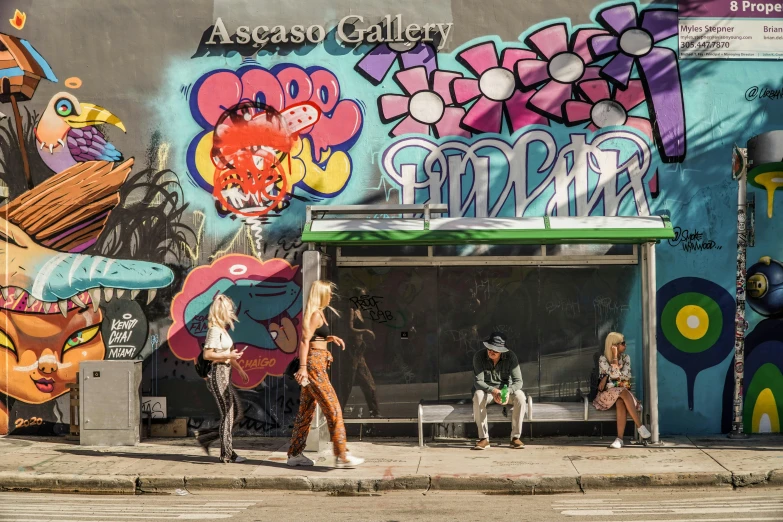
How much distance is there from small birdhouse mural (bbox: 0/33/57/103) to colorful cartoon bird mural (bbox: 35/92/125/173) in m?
0.35

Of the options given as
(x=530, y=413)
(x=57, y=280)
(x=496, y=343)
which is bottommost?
(x=530, y=413)

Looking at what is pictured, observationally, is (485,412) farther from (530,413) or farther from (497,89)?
(497,89)

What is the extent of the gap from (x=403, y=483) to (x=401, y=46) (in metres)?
5.52

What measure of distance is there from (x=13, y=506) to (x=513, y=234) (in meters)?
5.73

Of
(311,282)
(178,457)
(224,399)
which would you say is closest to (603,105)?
(311,282)

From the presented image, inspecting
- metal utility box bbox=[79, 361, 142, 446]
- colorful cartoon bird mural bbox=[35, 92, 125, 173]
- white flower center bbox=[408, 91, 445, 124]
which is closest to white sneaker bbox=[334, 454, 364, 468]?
metal utility box bbox=[79, 361, 142, 446]

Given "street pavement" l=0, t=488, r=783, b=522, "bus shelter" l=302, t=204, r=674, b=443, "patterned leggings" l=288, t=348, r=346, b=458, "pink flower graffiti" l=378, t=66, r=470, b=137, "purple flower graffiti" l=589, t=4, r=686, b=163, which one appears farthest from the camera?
"pink flower graffiti" l=378, t=66, r=470, b=137

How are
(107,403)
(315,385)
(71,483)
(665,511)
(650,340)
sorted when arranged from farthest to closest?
(107,403) < (650,340) < (315,385) < (71,483) < (665,511)

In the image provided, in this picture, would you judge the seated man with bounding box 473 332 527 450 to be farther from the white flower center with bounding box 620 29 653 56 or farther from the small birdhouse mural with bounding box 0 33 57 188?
the small birdhouse mural with bounding box 0 33 57 188

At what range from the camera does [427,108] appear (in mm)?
11414

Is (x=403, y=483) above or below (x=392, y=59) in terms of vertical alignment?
below

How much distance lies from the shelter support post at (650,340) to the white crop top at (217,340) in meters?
4.78

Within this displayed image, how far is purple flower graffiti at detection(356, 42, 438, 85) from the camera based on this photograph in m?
11.5

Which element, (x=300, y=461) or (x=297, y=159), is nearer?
(x=300, y=461)
